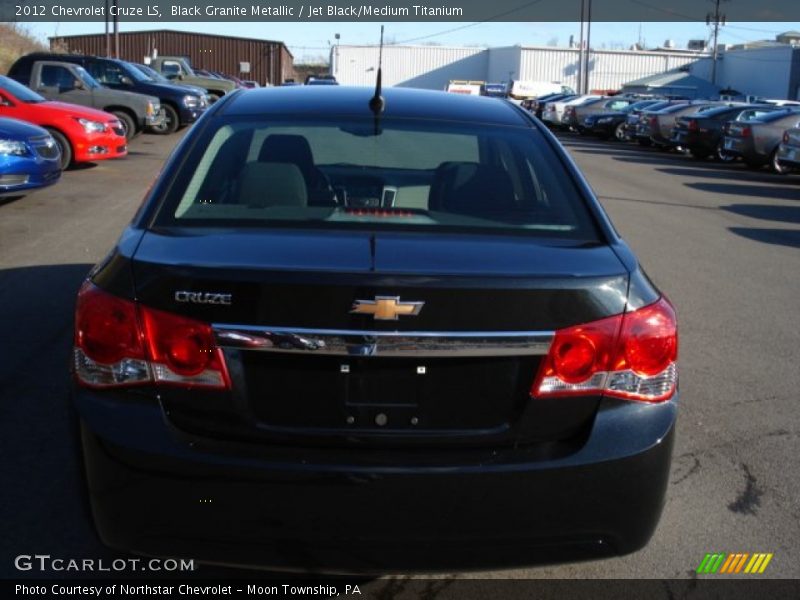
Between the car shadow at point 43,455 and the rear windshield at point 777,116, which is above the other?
the rear windshield at point 777,116

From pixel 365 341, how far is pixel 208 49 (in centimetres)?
6332

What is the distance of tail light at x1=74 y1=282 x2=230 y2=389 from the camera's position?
8.59 ft

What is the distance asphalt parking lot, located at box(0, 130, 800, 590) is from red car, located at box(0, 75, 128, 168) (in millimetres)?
1672

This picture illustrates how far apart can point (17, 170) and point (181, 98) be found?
13.7 m

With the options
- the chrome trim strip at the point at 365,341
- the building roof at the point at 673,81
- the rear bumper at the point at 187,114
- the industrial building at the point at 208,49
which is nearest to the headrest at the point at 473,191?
the chrome trim strip at the point at 365,341

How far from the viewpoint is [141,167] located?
17.5 metres

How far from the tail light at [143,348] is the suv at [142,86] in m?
20.7

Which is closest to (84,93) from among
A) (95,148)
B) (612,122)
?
(95,148)

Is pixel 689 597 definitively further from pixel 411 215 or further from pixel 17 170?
pixel 17 170

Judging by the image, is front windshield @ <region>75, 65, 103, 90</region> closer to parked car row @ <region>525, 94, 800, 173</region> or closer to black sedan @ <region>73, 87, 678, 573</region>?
parked car row @ <region>525, 94, 800, 173</region>

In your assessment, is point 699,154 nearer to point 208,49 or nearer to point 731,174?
point 731,174

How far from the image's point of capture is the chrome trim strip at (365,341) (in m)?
2.57
